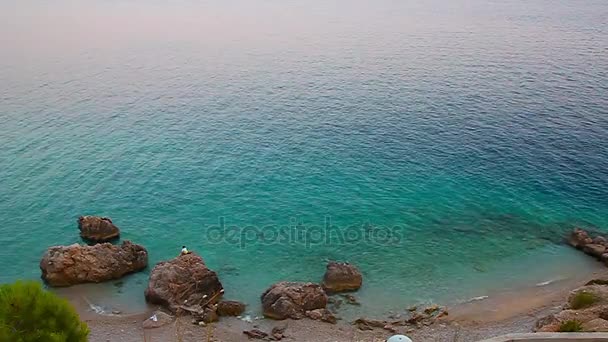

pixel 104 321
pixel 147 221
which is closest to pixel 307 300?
pixel 104 321

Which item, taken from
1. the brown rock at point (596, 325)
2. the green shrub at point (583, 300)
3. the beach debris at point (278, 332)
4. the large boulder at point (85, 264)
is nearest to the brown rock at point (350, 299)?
the beach debris at point (278, 332)

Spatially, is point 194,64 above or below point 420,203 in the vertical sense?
above

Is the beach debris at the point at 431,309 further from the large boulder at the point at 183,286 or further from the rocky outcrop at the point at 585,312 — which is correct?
the large boulder at the point at 183,286

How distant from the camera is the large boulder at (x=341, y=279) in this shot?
3756cm

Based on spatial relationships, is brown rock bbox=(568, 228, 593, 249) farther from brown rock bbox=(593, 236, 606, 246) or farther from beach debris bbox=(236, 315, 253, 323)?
beach debris bbox=(236, 315, 253, 323)

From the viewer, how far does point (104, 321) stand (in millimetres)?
34719

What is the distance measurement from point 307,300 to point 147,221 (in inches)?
743

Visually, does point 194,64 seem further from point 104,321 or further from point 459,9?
point 459,9

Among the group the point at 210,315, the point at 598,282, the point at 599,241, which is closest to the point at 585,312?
the point at 598,282

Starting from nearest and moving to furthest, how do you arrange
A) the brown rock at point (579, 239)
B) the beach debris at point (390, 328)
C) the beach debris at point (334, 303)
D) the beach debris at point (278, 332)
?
the beach debris at point (278, 332), the beach debris at point (390, 328), the beach debris at point (334, 303), the brown rock at point (579, 239)

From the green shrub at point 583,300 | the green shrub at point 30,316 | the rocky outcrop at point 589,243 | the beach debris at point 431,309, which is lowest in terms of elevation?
the beach debris at point 431,309

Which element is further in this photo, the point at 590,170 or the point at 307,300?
the point at 590,170

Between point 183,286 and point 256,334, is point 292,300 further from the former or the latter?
point 183,286

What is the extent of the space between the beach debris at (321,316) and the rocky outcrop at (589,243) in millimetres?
21305
